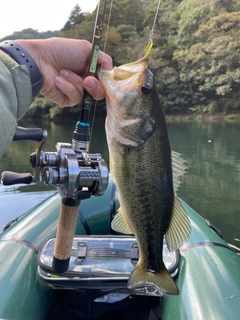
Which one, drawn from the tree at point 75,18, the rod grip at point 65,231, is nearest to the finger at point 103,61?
the rod grip at point 65,231

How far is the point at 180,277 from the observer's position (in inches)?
91.0

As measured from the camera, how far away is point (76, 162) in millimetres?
1539

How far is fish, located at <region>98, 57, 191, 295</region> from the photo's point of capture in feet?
5.01

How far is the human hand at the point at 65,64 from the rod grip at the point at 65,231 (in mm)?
548

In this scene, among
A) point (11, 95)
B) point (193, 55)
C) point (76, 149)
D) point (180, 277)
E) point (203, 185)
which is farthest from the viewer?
point (193, 55)

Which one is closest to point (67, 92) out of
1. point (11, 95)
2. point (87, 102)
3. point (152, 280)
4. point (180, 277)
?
point (87, 102)

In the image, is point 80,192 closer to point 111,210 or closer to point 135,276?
point 135,276

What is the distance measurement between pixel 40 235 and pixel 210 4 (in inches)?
1236

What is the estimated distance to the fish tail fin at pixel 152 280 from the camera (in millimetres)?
1601

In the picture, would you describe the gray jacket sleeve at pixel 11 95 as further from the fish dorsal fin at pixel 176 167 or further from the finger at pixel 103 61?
the fish dorsal fin at pixel 176 167

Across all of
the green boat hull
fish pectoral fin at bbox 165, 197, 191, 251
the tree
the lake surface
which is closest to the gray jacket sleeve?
fish pectoral fin at bbox 165, 197, 191, 251

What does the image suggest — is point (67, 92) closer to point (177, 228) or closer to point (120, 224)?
point (120, 224)

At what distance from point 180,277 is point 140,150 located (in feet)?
3.75

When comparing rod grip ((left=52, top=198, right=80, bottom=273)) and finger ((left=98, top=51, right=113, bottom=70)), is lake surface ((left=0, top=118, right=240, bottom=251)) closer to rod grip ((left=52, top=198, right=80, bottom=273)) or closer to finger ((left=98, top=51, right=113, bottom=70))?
rod grip ((left=52, top=198, right=80, bottom=273))
